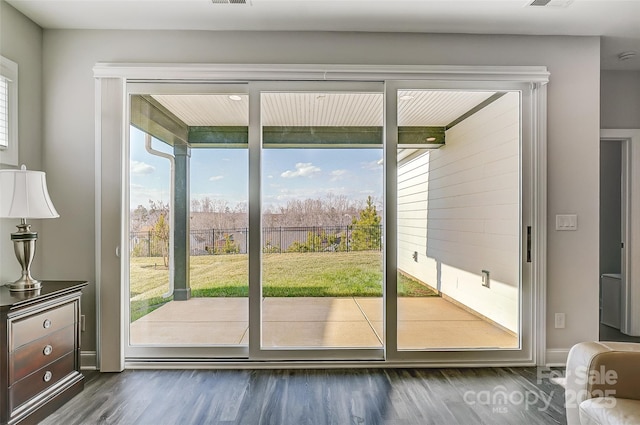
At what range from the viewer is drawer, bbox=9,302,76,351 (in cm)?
220

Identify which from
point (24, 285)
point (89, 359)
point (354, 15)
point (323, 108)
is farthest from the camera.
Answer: point (323, 108)

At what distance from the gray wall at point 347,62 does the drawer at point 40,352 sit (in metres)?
0.44

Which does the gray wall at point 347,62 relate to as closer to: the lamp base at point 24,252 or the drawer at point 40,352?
the drawer at point 40,352

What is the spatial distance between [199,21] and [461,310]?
3.14 meters

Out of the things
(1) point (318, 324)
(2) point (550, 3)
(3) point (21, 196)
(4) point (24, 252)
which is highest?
(2) point (550, 3)

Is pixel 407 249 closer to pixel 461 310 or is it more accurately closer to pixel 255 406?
pixel 461 310

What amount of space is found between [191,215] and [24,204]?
3.65ft

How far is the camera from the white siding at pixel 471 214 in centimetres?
Answer: 312

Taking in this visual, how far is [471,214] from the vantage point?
125 inches

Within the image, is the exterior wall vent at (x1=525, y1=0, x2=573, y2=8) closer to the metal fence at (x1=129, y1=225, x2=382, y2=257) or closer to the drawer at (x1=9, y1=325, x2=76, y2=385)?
the metal fence at (x1=129, y1=225, x2=382, y2=257)

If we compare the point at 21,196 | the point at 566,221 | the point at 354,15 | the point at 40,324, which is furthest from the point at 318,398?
the point at 354,15

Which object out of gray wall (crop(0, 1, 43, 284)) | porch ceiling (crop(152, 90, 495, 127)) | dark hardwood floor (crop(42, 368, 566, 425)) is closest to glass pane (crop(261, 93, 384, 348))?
porch ceiling (crop(152, 90, 495, 127))

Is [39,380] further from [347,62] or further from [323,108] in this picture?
[347,62]

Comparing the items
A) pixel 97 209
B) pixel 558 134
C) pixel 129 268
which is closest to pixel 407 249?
pixel 558 134
